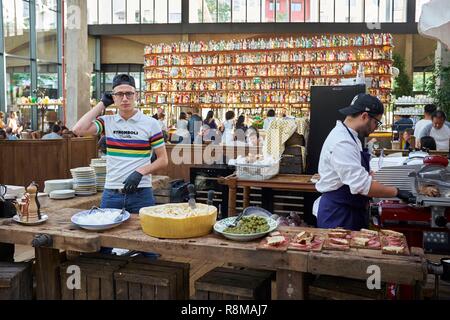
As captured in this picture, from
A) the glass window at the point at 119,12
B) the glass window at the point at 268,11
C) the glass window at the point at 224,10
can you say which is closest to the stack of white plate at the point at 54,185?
the glass window at the point at 268,11

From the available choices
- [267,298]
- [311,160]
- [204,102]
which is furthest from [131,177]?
[204,102]

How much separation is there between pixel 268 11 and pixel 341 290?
16.6 m

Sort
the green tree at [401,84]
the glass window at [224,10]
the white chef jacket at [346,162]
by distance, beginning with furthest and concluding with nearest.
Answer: the glass window at [224,10] → the green tree at [401,84] → the white chef jacket at [346,162]

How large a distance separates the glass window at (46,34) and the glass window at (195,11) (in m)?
5.25

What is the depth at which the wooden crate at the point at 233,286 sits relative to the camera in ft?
7.18

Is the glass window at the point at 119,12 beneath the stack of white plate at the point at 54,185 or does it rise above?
above

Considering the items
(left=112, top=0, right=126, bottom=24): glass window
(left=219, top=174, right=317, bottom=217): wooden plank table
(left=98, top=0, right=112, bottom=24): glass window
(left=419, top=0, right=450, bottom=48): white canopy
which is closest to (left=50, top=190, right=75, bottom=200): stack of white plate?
(left=219, top=174, right=317, bottom=217): wooden plank table

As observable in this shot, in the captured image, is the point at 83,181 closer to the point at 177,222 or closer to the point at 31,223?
the point at 31,223

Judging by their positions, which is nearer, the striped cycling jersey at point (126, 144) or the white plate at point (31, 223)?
the white plate at point (31, 223)

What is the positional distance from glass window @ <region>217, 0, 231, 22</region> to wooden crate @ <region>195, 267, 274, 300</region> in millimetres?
16433

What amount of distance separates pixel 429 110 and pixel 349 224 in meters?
5.01

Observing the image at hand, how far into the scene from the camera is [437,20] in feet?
10.4

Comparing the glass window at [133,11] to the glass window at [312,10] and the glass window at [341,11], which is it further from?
the glass window at [341,11]
